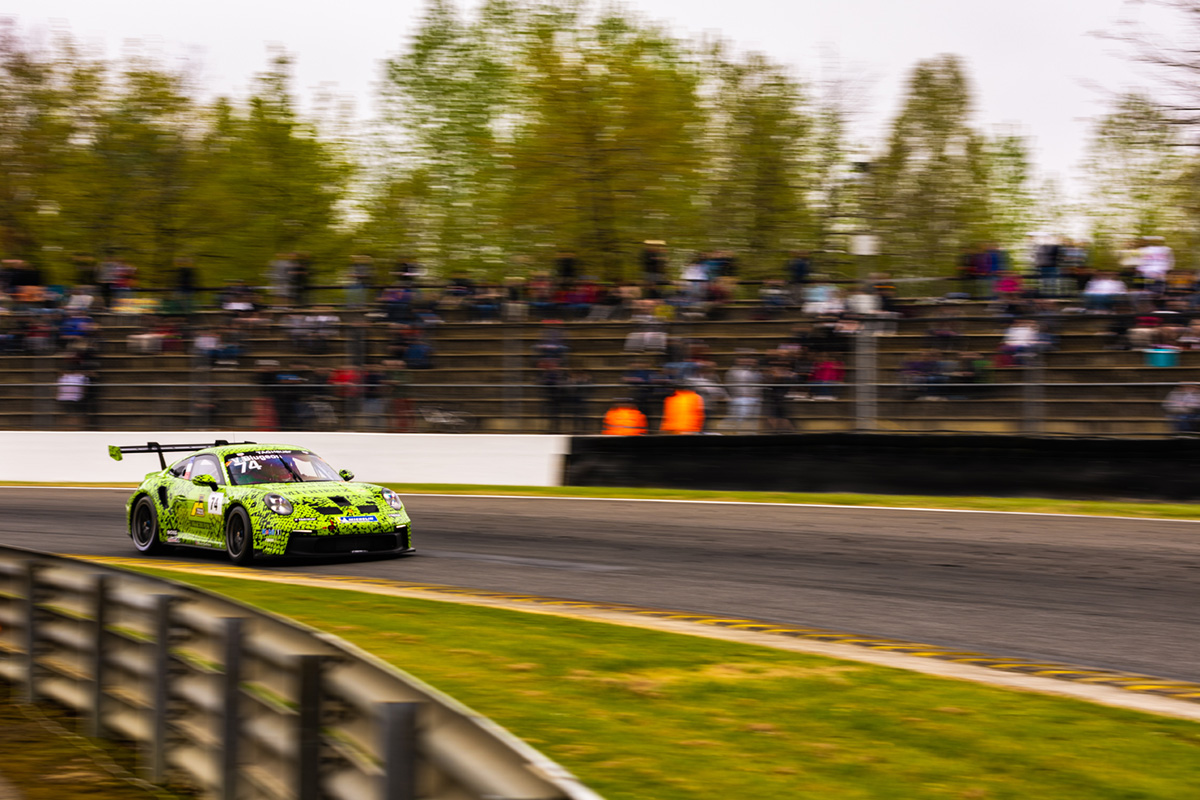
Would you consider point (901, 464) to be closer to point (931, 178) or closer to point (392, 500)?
point (392, 500)

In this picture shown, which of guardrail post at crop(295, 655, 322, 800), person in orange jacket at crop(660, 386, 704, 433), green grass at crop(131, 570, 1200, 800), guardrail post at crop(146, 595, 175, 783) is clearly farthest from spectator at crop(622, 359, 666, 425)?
guardrail post at crop(295, 655, 322, 800)

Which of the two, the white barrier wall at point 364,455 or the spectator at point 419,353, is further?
the spectator at point 419,353

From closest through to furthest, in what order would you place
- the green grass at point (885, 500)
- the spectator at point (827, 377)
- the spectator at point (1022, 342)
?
the green grass at point (885, 500) → the spectator at point (1022, 342) → the spectator at point (827, 377)

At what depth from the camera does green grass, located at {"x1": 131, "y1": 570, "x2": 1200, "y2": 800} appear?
18.2 ft

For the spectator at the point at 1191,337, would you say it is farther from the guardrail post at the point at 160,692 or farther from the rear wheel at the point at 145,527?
the guardrail post at the point at 160,692

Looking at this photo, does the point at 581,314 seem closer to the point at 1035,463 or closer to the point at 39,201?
the point at 1035,463

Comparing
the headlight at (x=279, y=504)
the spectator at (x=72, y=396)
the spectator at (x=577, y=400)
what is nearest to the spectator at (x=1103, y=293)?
the spectator at (x=577, y=400)

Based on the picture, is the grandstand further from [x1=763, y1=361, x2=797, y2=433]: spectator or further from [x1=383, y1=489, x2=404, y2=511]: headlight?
[x1=383, y1=489, x2=404, y2=511]: headlight

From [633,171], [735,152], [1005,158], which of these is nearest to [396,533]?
[633,171]

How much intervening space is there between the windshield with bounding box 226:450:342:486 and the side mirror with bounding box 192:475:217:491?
7.8 inches

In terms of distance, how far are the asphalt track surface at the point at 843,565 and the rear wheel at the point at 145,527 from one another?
0.84 ft

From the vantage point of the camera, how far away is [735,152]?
39.4 metres

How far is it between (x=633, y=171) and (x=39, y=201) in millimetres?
20583

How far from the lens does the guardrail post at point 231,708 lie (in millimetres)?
4754
